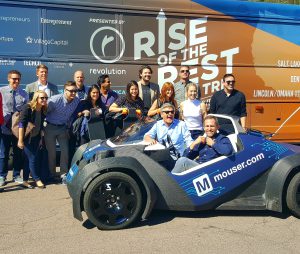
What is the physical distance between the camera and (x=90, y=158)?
469 cm

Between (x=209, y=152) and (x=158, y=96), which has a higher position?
(x=158, y=96)

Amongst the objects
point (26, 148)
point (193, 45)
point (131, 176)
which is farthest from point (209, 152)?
point (193, 45)

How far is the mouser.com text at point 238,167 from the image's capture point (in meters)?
4.51

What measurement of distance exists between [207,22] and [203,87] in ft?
4.16

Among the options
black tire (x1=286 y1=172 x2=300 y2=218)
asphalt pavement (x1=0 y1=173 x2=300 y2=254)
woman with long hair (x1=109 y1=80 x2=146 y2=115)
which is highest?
woman with long hair (x1=109 y1=80 x2=146 y2=115)

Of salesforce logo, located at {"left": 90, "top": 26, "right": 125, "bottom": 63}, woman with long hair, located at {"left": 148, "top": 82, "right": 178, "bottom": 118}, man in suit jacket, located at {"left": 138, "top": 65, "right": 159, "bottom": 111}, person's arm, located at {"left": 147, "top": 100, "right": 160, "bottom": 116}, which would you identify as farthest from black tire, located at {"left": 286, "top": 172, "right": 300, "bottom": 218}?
salesforce logo, located at {"left": 90, "top": 26, "right": 125, "bottom": 63}

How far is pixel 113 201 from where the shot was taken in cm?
430

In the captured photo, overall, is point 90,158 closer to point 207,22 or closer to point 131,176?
point 131,176

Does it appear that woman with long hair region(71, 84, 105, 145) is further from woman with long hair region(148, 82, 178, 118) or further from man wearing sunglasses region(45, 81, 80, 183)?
woman with long hair region(148, 82, 178, 118)

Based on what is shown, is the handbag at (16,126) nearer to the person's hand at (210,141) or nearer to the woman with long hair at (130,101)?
the woman with long hair at (130,101)

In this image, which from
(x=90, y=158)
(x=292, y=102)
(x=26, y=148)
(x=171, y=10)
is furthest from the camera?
(x=292, y=102)

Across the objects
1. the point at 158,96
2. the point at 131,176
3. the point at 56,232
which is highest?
the point at 158,96

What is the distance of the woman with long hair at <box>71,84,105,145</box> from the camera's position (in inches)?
245

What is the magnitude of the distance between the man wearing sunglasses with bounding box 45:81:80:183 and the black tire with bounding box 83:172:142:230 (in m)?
2.07
